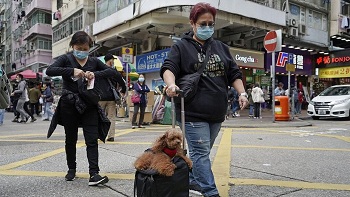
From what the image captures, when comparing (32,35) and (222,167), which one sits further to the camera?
(32,35)

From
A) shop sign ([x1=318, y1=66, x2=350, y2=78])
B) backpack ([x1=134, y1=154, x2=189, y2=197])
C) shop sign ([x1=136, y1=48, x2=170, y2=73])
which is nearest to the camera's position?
backpack ([x1=134, y1=154, x2=189, y2=197])

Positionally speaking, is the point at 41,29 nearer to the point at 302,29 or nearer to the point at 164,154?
the point at 302,29

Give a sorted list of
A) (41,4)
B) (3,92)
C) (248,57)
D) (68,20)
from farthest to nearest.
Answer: (41,4) → (68,20) → (248,57) → (3,92)

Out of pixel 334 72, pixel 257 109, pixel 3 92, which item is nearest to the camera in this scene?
pixel 3 92

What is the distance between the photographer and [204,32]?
2.95 meters

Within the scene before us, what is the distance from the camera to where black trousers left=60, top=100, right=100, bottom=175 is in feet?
12.4

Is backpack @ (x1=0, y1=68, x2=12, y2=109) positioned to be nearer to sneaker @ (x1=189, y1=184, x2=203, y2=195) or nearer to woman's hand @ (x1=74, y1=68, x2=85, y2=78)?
woman's hand @ (x1=74, y1=68, x2=85, y2=78)

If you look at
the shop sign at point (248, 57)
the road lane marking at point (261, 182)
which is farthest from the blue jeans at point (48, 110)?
the shop sign at point (248, 57)

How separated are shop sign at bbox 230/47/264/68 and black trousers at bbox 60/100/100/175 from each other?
16663 millimetres

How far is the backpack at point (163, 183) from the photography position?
2.44 metres

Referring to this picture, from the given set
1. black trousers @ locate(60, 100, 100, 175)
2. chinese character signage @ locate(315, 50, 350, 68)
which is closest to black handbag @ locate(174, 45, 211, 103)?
black trousers @ locate(60, 100, 100, 175)

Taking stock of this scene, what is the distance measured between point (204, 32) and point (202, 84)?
0.45m

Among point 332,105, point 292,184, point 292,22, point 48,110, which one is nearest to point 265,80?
point 292,22

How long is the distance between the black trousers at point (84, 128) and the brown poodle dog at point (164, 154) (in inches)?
52.5
